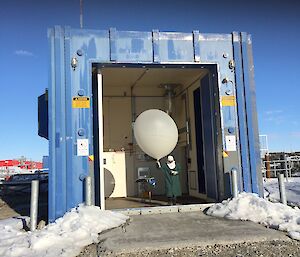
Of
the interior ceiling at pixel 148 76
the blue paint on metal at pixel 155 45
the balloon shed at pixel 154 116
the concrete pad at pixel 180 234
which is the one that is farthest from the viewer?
the interior ceiling at pixel 148 76

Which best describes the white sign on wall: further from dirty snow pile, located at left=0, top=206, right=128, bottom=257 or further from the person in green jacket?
dirty snow pile, located at left=0, top=206, right=128, bottom=257

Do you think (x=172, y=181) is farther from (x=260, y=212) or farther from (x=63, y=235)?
(x=63, y=235)

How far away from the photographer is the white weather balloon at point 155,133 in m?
6.79

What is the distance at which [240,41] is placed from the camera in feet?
24.8

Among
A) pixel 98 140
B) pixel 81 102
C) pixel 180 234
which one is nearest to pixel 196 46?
pixel 81 102

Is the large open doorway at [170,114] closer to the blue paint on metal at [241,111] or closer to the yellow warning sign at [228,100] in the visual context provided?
the yellow warning sign at [228,100]

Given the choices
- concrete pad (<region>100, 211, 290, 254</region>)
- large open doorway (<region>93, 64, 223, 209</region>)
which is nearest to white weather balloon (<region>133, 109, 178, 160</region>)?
→ large open doorway (<region>93, 64, 223, 209</region>)

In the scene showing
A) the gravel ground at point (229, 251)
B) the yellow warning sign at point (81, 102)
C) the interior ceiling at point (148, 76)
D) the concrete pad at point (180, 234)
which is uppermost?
the interior ceiling at point (148, 76)

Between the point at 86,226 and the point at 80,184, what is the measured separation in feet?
4.27

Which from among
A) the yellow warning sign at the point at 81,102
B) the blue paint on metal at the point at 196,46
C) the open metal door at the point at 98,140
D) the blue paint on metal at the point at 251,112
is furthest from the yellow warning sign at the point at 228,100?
the yellow warning sign at the point at 81,102

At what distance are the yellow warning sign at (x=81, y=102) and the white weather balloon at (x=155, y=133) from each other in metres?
1.11

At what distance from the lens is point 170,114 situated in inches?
408

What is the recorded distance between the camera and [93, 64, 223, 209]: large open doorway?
7.91m

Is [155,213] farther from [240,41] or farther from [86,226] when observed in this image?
[240,41]
